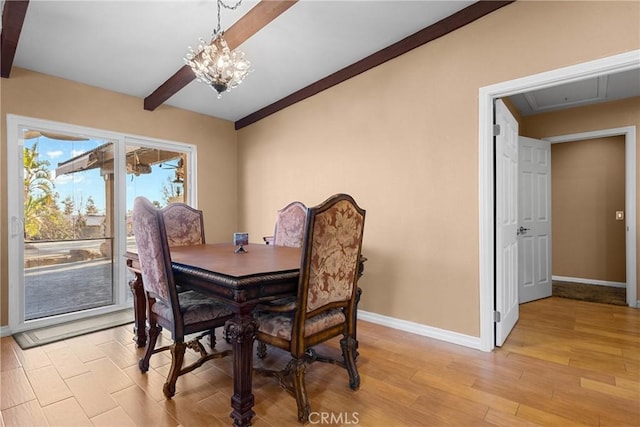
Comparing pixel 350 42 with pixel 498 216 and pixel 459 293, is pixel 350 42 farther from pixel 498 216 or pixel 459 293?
pixel 459 293

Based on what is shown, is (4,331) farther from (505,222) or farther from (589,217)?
(589,217)

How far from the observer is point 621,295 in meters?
4.08

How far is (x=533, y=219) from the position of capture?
399cm

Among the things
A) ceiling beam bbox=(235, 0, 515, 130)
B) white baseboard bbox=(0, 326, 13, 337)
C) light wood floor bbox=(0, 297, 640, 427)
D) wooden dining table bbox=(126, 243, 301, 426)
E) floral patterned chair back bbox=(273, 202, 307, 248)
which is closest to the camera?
wooden dining table bbox=(126, 243, 301, 426)

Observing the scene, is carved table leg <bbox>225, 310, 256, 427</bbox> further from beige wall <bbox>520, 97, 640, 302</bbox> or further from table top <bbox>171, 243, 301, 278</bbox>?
beige wall <bbox>520, 97, 640, 302</bbox>

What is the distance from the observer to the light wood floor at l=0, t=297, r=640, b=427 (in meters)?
1.72

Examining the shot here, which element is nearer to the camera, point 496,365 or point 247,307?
point 247,307

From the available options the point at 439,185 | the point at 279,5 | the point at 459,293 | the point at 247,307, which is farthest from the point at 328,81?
the point at 247,307

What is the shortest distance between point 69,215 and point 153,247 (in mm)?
2308

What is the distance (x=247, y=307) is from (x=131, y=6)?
2401mm

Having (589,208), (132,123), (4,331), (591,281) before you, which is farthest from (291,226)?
(591,281)

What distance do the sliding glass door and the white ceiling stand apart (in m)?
0.69

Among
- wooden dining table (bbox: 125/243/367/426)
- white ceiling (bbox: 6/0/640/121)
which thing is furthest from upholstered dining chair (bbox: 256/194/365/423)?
white ceiling (bbox: 6/0/640/121)

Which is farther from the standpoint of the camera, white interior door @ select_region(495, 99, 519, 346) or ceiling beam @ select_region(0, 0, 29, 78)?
white interior door @ select_region(495, 99, 519, 346)
